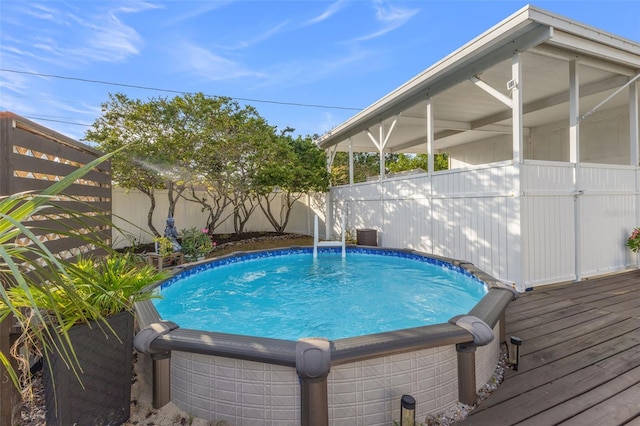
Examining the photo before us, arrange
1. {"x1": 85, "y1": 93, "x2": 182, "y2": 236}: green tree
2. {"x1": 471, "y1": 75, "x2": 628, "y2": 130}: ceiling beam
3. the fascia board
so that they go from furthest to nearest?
{"x1": 85, "y1": 93, "x2": 182, "y2": 236}: green tree
{"x1": 471, "y1": 75, "x2": 628, "y2": 130}: ceiling beam
the fascia board

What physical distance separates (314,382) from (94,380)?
1.27 metres

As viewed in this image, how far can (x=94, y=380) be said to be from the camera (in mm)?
1748

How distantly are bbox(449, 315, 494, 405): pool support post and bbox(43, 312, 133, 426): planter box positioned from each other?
218 centimetres

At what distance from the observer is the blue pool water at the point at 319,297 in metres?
3.76

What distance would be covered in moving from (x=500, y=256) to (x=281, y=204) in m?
8.75

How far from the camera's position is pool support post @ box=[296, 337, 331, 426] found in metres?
1.70

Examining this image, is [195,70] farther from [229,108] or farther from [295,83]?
[295,83]

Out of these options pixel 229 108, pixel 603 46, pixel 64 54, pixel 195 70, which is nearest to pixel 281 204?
pixel 229 108

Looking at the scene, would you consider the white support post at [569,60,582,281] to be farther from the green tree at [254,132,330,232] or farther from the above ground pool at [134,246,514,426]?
the green tree at [254,132,330,232]

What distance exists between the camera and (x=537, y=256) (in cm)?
457

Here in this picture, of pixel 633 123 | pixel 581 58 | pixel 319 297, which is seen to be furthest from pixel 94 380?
pixel 633 123

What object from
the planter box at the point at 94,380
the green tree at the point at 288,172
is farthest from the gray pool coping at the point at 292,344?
the green tree at the point at 288,172

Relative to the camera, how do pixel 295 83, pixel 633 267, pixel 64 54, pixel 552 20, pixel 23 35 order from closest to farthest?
pixel 552 20, pixel 633 267, pixel 23 35, pixel 64 54, pixel 295 83

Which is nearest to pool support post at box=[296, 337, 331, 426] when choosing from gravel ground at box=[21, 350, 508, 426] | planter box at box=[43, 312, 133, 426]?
gravel ground at box=[21, 350, 508, 426]
